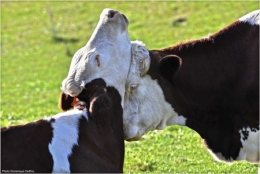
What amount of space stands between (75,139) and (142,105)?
153 cm

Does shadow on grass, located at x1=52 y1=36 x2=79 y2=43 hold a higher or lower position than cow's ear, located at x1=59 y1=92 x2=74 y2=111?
lower

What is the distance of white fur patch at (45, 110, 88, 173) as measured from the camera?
241 inches

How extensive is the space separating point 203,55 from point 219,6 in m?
19.6

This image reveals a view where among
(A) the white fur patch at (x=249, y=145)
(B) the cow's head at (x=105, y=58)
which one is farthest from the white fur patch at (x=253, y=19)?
(B) the cow's head at (x=105, y=58)

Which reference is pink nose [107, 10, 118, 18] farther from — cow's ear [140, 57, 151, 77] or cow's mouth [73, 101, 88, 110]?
cow's mouth [73, 101, 88, 110]

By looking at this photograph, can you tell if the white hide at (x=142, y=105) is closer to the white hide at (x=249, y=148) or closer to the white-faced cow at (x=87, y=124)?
the white-faced cow at (x=87, y=124)

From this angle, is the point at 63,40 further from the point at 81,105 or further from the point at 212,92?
the point at 81,105

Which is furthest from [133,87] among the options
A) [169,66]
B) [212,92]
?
[212,92]

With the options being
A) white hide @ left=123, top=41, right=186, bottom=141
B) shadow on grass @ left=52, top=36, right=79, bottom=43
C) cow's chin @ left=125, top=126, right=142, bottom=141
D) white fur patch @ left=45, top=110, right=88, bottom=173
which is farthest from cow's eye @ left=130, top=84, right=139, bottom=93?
shadow on grass @ left=52, top=36, right=79, bottom=43

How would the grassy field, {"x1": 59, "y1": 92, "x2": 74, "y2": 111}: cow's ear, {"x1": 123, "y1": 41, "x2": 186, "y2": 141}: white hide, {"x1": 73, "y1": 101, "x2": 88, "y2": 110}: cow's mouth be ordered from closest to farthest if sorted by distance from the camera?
{"x1": 73, "y1": 101, "x2": 88, "y2": 110}: cow's mouth → {"x1": 59, "y1": 92, "x2": 74, "y2": 111}: cow's ear → {"x1": 123, "y1": 41, "x2": 186, "y2": 141}: white hide → the grassy field

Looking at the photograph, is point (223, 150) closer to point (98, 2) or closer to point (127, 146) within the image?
point (127, 146)

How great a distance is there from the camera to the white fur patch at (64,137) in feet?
20.1

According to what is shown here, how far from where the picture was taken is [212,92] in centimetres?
788

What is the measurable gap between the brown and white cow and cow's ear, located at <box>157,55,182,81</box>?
2.54 ft
